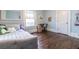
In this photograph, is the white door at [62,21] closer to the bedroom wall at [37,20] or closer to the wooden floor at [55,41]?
the wooden floor at [55,41]

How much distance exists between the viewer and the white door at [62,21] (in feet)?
4.19

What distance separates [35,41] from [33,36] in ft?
0.22

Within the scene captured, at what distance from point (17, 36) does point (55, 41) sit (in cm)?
Answer: 48

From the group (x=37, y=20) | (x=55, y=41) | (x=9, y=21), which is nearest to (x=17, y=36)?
(x=9, y=21)

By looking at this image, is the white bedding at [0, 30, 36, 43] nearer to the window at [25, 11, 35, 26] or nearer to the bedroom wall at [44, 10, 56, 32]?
the window at [25, 11, 35, 26]

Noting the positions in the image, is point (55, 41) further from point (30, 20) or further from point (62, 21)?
point (30, 20)

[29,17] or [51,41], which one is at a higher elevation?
[29,17]

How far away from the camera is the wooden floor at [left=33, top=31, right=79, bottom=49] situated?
4.17 feet

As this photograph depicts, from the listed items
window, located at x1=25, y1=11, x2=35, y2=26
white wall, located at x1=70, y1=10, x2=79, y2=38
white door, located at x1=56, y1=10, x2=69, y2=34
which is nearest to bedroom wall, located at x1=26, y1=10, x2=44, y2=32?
window, located at x1=25, y1=11, x2=35, y2=26

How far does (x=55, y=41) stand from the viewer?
133 centimetres

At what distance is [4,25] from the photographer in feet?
4.17
